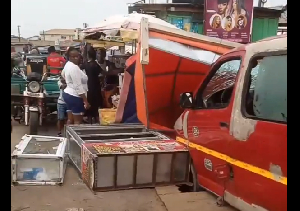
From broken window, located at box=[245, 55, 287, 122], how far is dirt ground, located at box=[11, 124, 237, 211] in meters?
1.31

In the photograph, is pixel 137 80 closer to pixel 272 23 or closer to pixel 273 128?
pixel 273 128

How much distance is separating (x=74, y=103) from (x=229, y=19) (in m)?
7.33

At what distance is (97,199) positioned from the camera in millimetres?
4727

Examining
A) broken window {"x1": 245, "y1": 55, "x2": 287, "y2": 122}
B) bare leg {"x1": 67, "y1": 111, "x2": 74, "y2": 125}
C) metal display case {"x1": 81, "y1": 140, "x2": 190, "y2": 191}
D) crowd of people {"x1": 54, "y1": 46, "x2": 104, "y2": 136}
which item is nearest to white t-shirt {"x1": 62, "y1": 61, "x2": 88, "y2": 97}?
crowd of people {"x1": 54, "y1": 46, "x2": 104, "y2": 136}

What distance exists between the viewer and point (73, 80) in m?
7.11

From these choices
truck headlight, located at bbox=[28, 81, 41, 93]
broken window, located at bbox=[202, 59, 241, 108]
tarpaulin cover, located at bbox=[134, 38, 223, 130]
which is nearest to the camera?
broken window, located at bbox=[202, 59, 241, 108]

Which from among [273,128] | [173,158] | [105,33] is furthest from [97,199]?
[105,33]

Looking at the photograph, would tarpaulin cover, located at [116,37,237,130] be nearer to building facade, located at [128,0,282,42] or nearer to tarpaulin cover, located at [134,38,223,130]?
tarpaulin cover, located at [134,38,223,130]

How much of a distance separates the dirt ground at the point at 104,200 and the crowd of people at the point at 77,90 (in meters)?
2.43

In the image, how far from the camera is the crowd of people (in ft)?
23.4

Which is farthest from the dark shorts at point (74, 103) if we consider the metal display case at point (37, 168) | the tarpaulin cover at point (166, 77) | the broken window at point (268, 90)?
the broken window at point (268, 90)

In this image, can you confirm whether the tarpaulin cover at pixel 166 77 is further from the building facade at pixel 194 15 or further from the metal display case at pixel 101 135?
the building facade at pixel 194 15

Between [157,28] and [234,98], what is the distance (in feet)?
6.90

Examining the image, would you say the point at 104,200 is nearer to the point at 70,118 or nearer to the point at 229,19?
the point at 70,118
